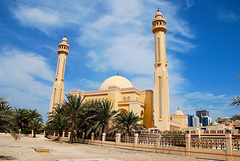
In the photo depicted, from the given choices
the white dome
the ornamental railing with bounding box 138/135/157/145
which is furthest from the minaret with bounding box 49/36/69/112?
the ornamental railing with bounding box 138/135/157/145

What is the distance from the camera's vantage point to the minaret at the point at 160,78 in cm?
2848

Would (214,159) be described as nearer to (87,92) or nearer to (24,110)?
(87,92)

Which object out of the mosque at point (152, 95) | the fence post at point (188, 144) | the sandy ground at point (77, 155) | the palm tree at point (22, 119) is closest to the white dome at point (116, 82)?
the mosque at point (152, 95)

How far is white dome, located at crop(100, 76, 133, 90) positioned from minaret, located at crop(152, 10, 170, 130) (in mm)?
9099

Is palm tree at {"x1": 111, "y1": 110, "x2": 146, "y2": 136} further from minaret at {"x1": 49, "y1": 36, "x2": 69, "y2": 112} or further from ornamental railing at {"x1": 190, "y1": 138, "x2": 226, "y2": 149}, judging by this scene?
minaret at {"x1": 49, "y1": 36, "x2": 69, "y2": 112}

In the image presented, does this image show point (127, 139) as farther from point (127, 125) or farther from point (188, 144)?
point (188, 144)

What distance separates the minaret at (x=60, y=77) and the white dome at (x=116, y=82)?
8.22 m

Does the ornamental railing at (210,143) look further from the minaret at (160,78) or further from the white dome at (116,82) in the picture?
the white dome at (116,82)

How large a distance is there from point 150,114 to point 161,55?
31.8 ft

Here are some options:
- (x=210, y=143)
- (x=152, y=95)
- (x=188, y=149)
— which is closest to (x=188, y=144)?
(x=188, y=149)

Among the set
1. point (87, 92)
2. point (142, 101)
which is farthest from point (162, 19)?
point (87, 92)

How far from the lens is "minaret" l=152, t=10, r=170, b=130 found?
93.4ft

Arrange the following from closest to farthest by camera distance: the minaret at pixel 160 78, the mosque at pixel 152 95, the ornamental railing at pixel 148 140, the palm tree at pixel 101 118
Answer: the ornamental railing at pixel 148 140 < the palm tree at pixel 101 118 < the minaret at pixel 160 78 < the mosque at pixel 152 95

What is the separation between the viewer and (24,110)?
3397 centimetres
